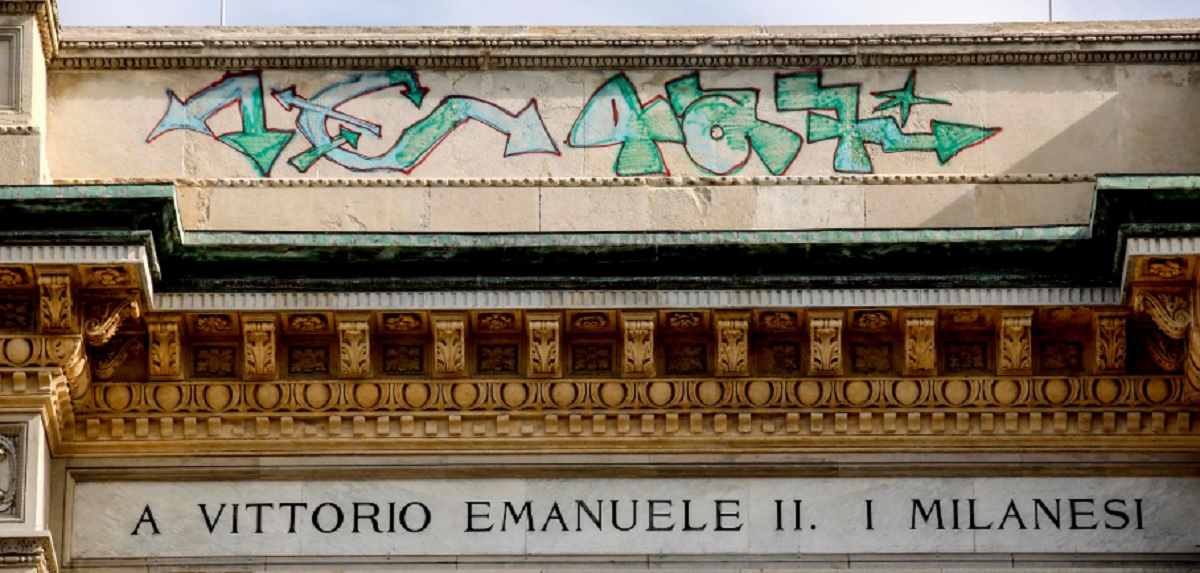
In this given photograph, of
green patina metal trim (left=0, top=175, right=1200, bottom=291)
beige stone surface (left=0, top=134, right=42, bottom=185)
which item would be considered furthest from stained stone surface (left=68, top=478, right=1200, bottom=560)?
beige stone surface (left=0, top=134, right=42, bottom=185)

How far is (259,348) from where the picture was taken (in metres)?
23.0

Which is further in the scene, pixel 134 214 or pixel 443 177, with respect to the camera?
pixel 443 177

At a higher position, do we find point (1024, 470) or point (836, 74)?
point (836, 74)

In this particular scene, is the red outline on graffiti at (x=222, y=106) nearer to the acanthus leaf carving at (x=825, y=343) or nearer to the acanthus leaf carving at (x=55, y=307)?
the acanthus leaf carving at (x=55, y=307)

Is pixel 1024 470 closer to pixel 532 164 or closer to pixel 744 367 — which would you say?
pixel 744 367

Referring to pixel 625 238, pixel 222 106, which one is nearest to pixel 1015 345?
pixel 625 238

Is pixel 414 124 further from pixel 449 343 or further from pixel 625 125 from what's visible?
pixel 449 343

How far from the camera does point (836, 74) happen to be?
24625mm

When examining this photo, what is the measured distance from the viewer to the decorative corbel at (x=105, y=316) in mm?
22500

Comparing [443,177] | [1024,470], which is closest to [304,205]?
[443,177]

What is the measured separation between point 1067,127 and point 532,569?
515 centimetres

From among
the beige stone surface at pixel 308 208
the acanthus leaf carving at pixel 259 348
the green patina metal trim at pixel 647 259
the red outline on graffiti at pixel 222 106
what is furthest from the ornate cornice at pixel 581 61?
the acanthus leaf carving at pixel 259 348

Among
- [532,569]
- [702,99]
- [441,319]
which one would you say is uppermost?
[702,99]

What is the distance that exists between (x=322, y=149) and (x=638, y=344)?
2.93 metres
